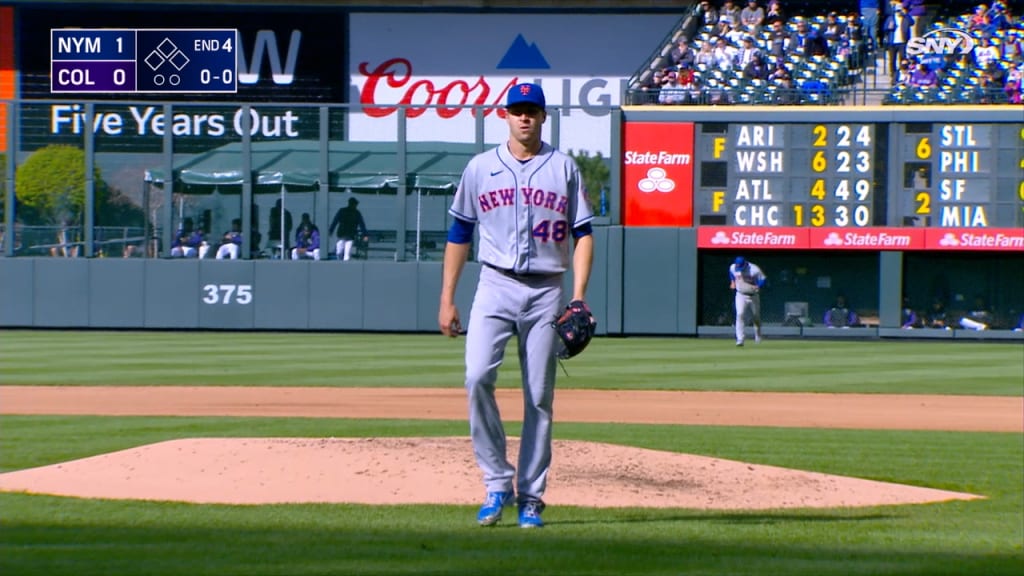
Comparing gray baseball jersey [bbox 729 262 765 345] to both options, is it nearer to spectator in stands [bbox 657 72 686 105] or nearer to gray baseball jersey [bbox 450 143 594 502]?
spectator in stands [bbox 657 72 686 105]

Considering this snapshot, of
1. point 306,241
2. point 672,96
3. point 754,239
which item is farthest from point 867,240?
point 306,241

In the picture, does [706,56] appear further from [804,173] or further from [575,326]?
[575,326]

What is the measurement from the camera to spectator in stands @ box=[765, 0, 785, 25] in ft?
97.3

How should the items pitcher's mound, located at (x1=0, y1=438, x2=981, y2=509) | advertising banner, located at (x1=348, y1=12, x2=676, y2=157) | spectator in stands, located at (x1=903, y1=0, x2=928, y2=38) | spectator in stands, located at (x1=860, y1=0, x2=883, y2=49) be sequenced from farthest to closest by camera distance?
advertising banner, located at (x1=348, y1=12, x2=676, y2=157), spectator in stands, located at (x1=903, y1=0, x2=928, y2=38), spectator in stands, located at (x1=860, y1=0, x2=883, y2=49), pitcher's mound, located at (x1=0, y1=438, x2=981, y2=509)

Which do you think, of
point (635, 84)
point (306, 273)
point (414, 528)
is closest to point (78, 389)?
point (414, 528)

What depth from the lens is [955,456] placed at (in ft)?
31.2

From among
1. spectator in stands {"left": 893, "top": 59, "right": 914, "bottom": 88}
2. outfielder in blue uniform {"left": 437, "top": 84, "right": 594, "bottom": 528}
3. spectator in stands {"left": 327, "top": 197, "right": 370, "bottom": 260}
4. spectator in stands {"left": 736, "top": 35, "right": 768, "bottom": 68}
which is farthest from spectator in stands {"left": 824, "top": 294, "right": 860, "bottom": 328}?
outfielder in blue uniform {"left": 437, "top": 84, "right": 594, "bottom": 528}

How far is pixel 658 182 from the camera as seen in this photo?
25234 millimetres

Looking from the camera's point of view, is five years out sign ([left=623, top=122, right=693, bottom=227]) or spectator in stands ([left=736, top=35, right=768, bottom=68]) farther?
spectator in stands ([left=736, top=35, right=768, bottom=68])

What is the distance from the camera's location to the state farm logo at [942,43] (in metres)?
27.0

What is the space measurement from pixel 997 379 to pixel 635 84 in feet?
45.1

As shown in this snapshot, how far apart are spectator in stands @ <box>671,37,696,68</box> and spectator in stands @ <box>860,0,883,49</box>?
3408 mm

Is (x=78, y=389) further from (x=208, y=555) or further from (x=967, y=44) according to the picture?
(x=967, y=44)

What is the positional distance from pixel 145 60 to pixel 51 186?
6.60 metres
